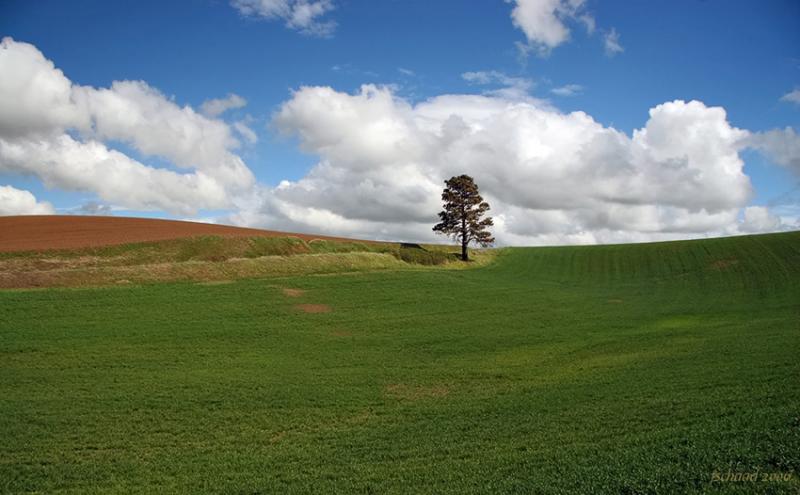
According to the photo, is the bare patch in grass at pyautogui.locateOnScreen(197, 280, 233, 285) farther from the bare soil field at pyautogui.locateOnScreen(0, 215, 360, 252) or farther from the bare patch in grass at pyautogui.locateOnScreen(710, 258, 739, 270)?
the bare patch in grass at pyautogui.locateOnScreen(710, 258, 739, 270)

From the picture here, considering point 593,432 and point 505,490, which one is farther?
point 593,432

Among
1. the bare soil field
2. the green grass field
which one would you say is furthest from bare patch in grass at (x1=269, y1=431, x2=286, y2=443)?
the bare soil field

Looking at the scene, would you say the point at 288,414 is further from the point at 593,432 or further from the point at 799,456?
the point at 799,456

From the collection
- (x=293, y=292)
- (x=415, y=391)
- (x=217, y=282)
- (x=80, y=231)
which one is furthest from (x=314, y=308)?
(x=80, y=231)

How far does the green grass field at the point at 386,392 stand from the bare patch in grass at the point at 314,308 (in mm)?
318

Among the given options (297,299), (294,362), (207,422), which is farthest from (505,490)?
(297,299)

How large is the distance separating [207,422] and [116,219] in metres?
64.4

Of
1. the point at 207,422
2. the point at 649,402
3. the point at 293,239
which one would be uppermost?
the point at 293,239

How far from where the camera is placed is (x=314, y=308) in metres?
41.3

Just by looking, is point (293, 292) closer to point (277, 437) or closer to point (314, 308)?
point (314, 308)

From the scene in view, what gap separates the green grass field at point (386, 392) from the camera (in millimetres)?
12844

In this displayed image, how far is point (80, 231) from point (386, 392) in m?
54.1

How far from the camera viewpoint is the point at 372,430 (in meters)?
17.1

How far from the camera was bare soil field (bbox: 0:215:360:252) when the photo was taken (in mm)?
50969
